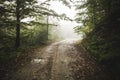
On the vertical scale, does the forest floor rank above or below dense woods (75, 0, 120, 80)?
below

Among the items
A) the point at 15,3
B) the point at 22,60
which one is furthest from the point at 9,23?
the point at 22,60

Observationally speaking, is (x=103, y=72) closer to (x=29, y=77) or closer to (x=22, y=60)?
(x=29, y=77)

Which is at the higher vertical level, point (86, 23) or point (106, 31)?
point (86, 23)

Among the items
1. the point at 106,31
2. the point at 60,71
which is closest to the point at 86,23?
the point at 106,31

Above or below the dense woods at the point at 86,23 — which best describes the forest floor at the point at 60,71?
below

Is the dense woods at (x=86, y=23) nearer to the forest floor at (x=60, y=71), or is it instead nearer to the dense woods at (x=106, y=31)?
the dense woods at (x=106, y=31)

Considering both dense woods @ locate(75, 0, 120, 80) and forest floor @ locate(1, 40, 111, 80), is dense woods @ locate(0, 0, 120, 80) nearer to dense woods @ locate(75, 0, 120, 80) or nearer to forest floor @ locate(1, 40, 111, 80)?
dense woods @ locate(75, 0, 120, 80)

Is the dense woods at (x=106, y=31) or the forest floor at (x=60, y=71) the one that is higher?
the dense woods at (x=106, y=31)

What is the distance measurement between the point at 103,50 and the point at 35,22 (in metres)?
7.20

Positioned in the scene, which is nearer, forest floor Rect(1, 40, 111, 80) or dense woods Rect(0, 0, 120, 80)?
forest floor Rect(1, 40, 111, 80)

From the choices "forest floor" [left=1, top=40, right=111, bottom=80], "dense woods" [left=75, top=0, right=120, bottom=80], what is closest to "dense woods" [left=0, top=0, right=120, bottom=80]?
"dense woods" [left=75, top=0, right=120, bottom=80]

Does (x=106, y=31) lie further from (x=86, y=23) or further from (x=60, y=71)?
(x=86, y=23)

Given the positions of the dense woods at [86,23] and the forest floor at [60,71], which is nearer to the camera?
the forest floor at [60,71]

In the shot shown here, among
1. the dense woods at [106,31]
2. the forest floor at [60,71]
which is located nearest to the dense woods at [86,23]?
the dense woods at [106,31]
